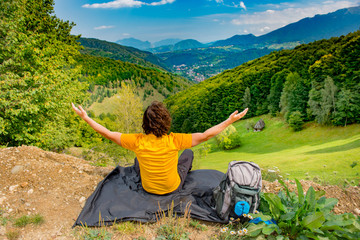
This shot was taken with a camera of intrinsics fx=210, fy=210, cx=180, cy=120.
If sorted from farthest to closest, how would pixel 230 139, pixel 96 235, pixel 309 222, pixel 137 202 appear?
pixel 230 139 → pixel 137 202 → pixel 96 235 → pixel 309 222

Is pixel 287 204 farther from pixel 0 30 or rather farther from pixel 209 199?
pixel 0 30

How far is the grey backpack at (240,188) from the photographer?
3.64m

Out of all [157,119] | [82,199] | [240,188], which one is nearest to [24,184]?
[82,199]

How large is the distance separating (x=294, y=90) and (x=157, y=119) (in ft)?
156

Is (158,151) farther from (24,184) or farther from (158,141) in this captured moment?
(24,184)

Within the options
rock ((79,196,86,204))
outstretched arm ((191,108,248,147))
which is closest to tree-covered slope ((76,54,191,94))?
rock ((79,196,86,204))

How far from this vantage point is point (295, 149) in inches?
1230

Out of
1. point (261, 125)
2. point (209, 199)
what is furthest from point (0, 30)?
point (261, 125)

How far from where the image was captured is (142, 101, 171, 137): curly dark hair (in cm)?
383

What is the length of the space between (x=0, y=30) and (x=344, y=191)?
1683cm

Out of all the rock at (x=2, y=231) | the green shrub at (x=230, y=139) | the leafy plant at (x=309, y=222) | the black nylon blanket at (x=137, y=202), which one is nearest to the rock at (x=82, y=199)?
the black nylon blanket at (x=137, y=202)

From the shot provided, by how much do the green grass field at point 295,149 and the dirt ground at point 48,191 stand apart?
44.6ft

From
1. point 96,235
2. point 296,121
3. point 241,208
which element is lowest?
point 296,121

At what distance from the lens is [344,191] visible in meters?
4.98
